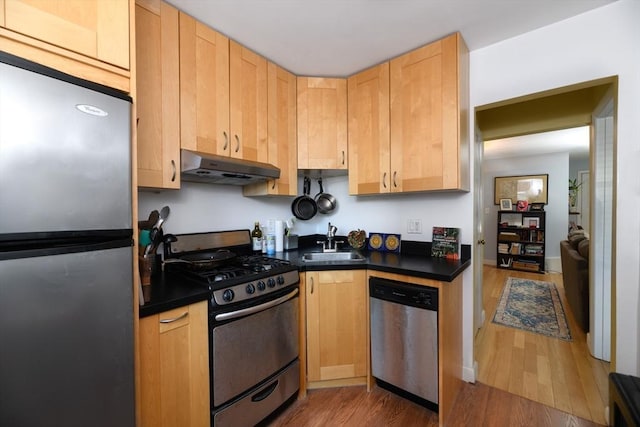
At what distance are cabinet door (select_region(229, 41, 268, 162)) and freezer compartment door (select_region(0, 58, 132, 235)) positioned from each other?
0.85 metres

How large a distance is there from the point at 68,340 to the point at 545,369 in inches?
119

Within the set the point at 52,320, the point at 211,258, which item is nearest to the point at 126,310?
the point at 52,320

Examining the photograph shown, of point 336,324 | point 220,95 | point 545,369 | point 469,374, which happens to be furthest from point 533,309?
point 220,95

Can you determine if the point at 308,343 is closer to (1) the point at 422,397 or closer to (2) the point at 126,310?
(1) the point at 422,397

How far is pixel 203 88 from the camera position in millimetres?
1597

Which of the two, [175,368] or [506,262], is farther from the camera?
[506,262]

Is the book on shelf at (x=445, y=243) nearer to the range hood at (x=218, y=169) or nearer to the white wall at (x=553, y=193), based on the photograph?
the range hood at (x=218, y=169)

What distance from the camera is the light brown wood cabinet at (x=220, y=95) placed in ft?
5.02

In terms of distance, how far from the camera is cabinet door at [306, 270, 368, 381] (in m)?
1.82

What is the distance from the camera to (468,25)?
1628 mm

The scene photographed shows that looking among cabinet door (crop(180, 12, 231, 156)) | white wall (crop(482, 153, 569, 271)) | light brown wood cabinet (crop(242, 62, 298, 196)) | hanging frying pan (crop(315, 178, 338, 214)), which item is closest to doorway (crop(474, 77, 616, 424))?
hanging frying pan (crop(315, 178, 338, 214))

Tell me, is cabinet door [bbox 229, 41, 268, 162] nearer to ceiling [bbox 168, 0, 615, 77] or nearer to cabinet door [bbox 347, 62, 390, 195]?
ceiling [bbox 168, 0, 615, 77]

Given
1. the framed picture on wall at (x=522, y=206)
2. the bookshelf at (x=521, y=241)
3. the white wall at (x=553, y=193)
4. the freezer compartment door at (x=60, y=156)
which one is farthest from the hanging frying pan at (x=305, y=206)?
the white wall at (x=553, y=193)

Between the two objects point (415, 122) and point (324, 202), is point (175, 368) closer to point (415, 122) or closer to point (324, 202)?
point (324, 202)
